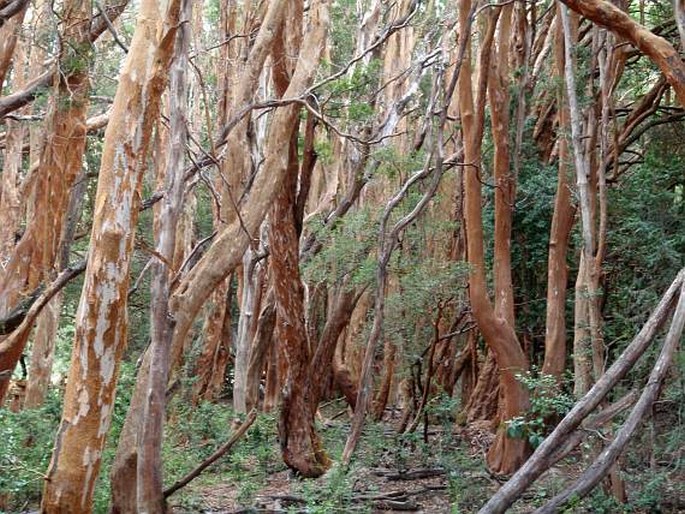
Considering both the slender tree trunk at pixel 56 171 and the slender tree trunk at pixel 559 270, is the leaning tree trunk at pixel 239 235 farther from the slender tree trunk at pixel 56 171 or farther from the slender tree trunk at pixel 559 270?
the slender tree trunk at pixel 559 270

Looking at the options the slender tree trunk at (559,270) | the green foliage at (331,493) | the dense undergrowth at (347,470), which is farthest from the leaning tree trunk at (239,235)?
the slender tree trunk at (559,270)

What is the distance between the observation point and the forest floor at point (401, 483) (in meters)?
8.83

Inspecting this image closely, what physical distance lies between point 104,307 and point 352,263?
6063 millimetres

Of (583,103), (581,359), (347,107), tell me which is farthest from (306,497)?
(583,103)

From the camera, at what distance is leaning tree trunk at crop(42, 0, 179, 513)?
6.18 m

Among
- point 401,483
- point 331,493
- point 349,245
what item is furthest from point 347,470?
point 349,245

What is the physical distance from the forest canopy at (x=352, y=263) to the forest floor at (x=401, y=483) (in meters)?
0.05

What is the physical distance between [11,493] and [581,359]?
236 inches

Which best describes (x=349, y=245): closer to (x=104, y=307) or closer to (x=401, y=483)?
→ (x=401, y=483)

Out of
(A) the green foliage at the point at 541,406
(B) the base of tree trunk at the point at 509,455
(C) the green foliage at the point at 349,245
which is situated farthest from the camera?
(C) the green foliage at the point at 349,245

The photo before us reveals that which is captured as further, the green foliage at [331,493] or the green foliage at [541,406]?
the green foliage at [331,493]

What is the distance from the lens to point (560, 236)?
10.9m

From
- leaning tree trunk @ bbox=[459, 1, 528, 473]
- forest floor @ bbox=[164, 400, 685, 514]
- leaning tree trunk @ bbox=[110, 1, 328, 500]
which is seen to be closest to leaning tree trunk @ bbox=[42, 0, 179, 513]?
leaning tree trunk @ bbox=[110, 1, 328, 500]

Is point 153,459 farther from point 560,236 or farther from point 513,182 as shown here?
point 513,182
